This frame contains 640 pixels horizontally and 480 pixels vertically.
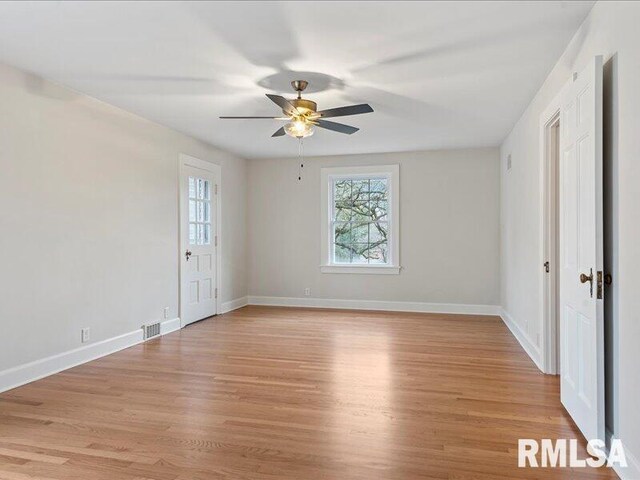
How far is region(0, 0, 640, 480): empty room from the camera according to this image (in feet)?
7.32

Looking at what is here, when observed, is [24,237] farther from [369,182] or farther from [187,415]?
[369,182]

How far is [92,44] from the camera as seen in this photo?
9.74 ft

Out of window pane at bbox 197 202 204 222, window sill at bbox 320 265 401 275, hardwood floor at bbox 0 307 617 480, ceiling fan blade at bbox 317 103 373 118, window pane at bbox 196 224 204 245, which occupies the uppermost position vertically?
ceiling fan blade at bbox 317 103 373 118

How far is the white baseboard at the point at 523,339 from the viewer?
3824mm

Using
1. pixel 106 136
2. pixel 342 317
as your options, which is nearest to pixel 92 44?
pixel 106 136

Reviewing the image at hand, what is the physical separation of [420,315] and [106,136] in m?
4.70

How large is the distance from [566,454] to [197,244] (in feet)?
15.7

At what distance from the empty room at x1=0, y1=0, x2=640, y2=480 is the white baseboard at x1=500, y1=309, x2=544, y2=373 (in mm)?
44

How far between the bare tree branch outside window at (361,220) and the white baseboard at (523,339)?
2004 millimetres

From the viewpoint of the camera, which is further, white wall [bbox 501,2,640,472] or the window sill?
the window sill

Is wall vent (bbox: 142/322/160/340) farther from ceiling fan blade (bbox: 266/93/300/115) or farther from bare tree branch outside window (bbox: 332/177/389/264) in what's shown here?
bare tree branch outside window (bbox: 332/177/389/264)

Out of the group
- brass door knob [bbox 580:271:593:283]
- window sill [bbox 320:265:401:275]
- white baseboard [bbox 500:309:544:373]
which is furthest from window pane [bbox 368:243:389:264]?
brass door knob [bbox 580:271:593:283]

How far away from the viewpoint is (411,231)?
669 cm

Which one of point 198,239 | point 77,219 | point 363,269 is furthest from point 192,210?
point 363,269
